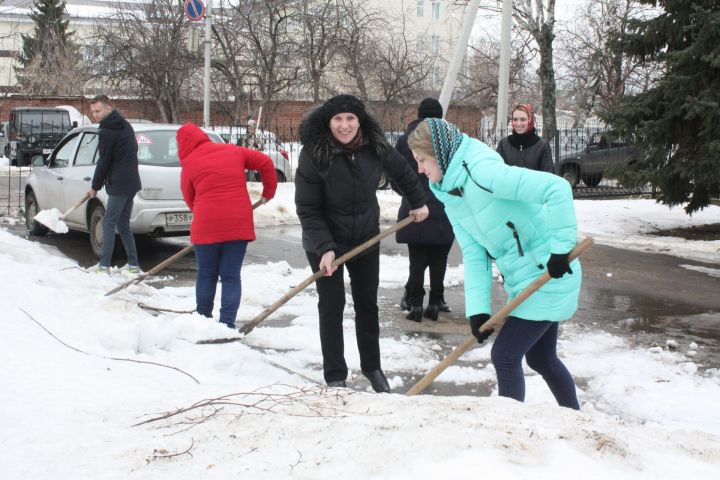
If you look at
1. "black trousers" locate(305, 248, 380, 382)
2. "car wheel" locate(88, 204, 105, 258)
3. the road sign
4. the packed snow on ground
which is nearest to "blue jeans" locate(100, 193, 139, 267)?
"car wheel" locate(88, 204, 105, 258)

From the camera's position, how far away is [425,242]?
6789 mm

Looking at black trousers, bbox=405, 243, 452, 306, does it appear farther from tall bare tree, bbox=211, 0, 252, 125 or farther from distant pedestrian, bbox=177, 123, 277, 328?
tall bare tree, bbox=211, 0, 252, 125

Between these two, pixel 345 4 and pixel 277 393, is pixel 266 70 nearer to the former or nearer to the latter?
pixel 345 4

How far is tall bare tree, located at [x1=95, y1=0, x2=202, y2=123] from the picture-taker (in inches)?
1110

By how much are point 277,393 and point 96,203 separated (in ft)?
22.0

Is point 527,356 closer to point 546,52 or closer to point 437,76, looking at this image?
point 546,52

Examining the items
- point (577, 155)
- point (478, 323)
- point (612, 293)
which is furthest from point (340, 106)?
point (577, 155)

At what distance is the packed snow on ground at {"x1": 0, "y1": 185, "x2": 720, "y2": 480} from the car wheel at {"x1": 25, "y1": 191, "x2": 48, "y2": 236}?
16.3ft

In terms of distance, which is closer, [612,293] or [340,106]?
[340,106]

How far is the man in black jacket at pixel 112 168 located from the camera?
834 cm

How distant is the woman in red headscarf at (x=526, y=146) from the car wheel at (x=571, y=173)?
570 inches

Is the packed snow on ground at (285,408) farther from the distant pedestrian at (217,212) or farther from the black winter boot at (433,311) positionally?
the black winter boot at (433,311)

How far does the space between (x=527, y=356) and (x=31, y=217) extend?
9830mm

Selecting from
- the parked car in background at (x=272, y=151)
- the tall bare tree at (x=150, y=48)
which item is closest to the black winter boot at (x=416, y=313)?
the parked car in background at (x=272, y=151)
